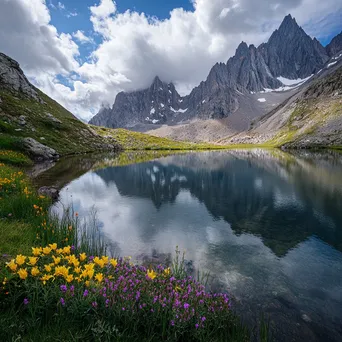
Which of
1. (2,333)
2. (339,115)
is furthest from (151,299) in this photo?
(339,115)

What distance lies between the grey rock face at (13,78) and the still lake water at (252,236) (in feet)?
261

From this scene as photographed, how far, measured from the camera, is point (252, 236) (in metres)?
15.4

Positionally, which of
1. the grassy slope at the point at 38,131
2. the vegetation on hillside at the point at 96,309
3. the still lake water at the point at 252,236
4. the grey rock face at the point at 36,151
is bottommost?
the still lake water at the point at 252,236

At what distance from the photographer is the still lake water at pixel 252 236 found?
8.51 m

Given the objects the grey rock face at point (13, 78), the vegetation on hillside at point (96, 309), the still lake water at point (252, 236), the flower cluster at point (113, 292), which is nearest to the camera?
the vegetation on hillside at point (96, 309)

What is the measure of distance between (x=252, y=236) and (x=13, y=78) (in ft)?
348

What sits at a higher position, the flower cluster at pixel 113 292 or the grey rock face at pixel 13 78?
the grey rock face at pixel 13 78

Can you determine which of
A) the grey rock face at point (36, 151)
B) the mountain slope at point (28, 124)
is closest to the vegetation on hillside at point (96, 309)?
the mountain slope at point (28, 124)

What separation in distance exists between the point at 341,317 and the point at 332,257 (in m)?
5.35

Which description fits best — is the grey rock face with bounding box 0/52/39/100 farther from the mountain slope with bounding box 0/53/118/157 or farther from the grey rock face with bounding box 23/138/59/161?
the grey rock face with bounding box 23/138/59/161

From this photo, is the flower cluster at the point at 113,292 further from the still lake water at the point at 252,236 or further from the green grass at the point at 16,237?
the still lake water at the point at 252,236

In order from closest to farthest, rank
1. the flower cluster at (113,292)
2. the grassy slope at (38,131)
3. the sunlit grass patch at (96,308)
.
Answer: the sunlit grass patch at (96,308) → the flower cluster at (113,292) → the grassy slope at (38,131)

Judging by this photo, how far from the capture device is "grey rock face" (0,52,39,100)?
86688 mm

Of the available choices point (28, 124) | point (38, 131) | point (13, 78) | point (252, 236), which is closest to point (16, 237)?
point (252, 236)
